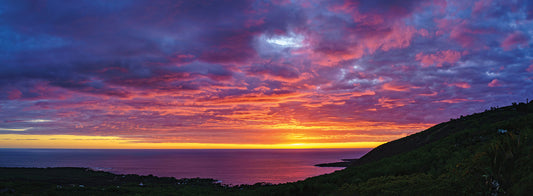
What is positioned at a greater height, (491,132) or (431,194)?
(491,132)

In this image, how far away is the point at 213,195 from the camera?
32.5 meters

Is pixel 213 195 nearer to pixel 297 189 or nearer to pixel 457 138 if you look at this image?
pixel 297 189

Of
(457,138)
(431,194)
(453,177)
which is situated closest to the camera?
(431,194)

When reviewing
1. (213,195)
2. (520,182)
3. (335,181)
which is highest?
(520,182)

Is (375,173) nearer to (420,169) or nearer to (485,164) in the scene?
(420,169)

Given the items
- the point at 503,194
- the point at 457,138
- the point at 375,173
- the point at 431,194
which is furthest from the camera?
the point at 457,138

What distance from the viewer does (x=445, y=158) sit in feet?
68.5

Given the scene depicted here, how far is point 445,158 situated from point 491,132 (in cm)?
619

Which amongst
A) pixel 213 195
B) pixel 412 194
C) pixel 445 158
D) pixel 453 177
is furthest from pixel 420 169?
pixel 213 195

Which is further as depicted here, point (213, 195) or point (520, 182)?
point (213, 195)

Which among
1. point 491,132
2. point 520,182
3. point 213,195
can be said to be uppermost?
point 491,132

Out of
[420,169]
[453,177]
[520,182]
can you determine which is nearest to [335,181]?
[420,169]

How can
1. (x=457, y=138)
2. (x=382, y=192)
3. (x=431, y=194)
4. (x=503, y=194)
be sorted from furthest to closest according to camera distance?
1. (x=457, y=138)
2. (x=382, y=192)
3. (x=431, y=194)
4. (x=503, y=194)

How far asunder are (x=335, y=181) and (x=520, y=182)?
625 inches
